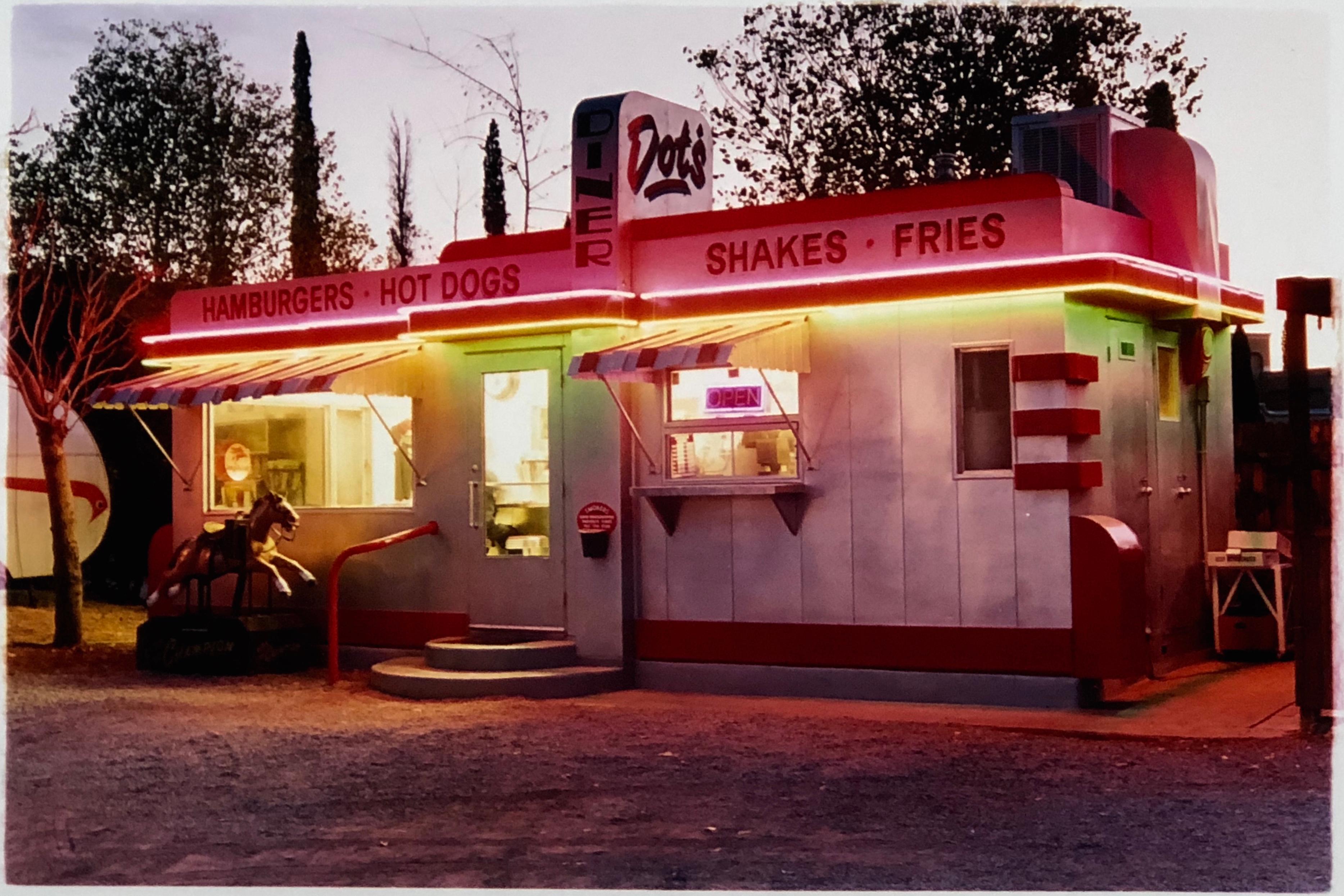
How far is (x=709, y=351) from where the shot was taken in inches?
456

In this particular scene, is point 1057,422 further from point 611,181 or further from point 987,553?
point 611,181

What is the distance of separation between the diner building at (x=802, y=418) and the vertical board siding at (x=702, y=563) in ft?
0.08

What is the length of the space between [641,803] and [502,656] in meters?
4.48

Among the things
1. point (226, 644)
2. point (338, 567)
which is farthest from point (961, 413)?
point (226, 644)

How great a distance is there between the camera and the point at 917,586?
12.1m

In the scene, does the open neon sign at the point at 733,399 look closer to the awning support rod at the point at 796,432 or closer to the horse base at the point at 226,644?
the awning support rod at the point at 796,432

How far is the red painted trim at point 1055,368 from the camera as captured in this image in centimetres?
1141

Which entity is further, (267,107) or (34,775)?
(267,107)

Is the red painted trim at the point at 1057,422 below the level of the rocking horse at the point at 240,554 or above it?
above

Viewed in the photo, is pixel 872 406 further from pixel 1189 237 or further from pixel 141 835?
pixel 141 835

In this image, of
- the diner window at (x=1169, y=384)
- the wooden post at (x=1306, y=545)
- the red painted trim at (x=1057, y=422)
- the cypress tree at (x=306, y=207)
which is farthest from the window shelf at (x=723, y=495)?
the cypress tree at (x=306, y=207)

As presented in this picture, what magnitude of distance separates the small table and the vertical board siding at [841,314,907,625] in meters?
3.04

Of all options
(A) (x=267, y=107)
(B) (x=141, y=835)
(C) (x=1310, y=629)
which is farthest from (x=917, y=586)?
(A) (x=267, y=107)

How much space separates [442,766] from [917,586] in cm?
397
